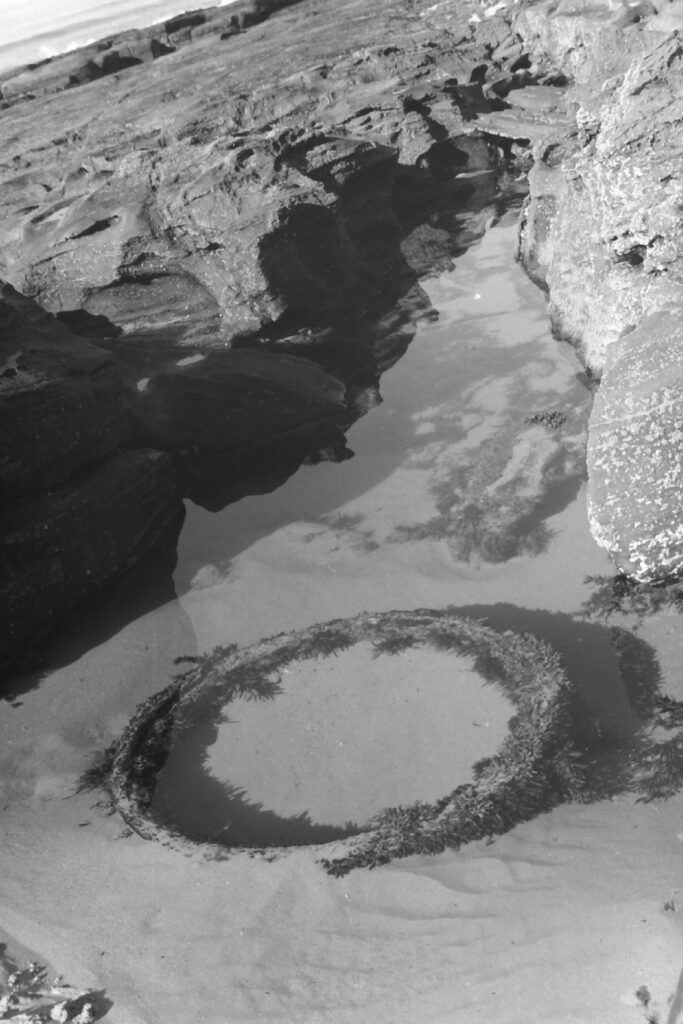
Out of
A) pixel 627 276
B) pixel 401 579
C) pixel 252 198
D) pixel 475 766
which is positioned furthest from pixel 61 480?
pixel 252 198

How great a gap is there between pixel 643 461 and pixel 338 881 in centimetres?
274

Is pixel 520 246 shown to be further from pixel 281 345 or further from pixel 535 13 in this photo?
pixel 535 13

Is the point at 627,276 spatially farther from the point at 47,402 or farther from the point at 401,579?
the point at 47,402

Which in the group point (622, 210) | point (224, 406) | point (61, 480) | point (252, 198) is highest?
point (252, 198)

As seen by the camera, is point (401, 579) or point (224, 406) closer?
point (401, 579)

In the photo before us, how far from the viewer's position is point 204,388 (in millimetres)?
7609

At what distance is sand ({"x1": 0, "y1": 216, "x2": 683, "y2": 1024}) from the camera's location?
143 inches

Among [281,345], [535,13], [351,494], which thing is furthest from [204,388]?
[535,13]

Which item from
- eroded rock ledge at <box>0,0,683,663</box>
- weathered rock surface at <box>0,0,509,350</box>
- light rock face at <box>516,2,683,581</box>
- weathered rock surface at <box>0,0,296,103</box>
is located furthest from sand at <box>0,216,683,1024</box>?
weathered rock surface at <box>0,0,296,103</box>

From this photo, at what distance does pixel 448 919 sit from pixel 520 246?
7.78 m

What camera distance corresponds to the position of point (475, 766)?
4.58 m

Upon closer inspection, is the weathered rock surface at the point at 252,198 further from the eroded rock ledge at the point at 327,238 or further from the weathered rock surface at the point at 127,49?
the weathered rock surface at the point at 127,49

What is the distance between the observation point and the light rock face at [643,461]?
541cm

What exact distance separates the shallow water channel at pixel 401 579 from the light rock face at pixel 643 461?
29 centimetres
